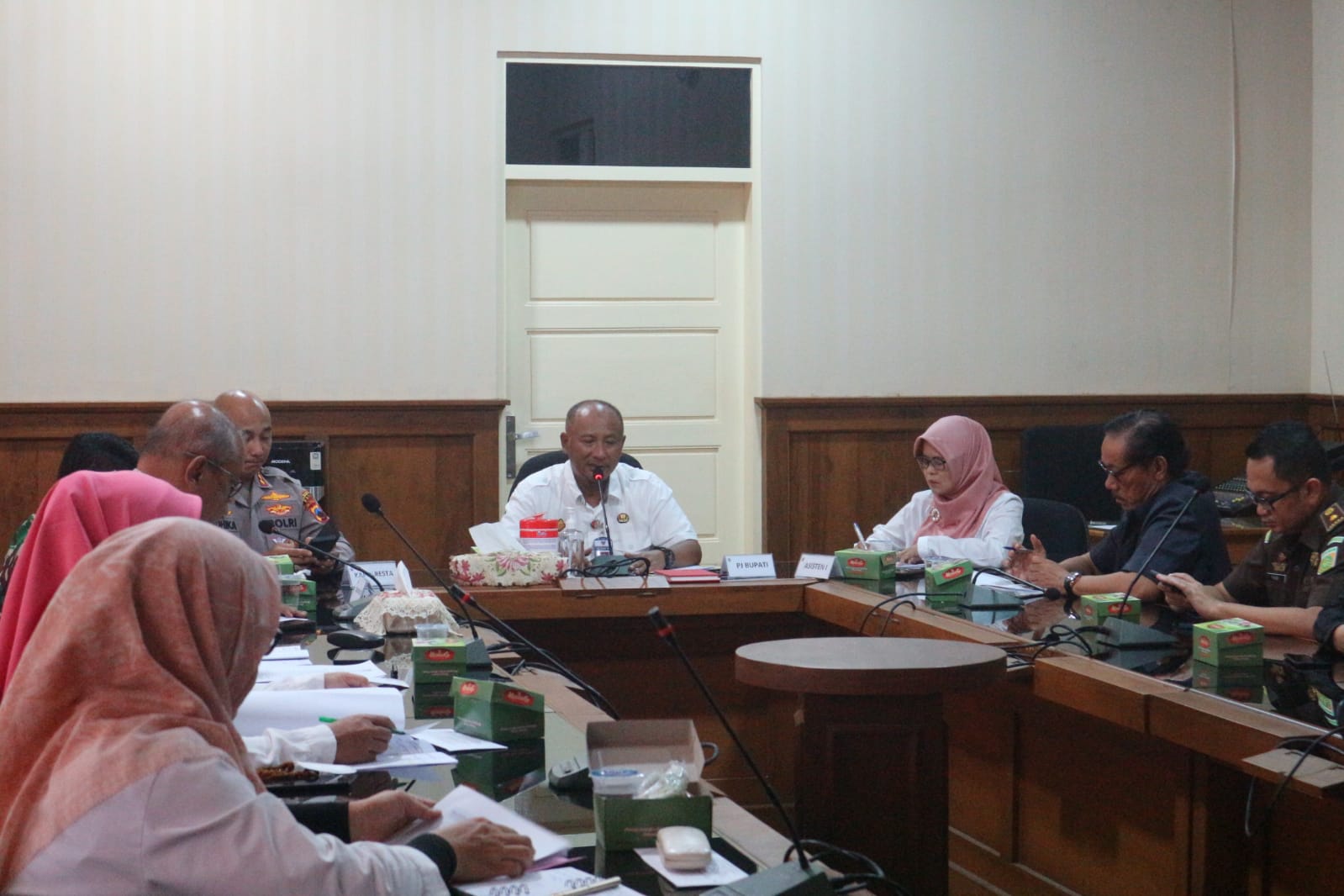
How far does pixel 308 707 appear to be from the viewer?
6.71 ft

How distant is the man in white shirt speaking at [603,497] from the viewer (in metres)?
4.27

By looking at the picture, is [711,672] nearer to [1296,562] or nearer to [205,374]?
[1296,562]

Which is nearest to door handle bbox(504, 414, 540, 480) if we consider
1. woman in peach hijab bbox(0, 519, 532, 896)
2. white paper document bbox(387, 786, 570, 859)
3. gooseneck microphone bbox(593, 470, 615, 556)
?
gooseneck microphone bbox(593, 470, 615, 556)

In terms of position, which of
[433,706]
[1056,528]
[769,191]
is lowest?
[433,706]

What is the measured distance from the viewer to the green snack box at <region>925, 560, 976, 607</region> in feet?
11.0

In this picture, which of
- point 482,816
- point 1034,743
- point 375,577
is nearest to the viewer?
point 482,816

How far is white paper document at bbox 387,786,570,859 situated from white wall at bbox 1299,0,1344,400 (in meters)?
5.08

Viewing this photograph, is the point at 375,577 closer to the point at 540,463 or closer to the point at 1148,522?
the point at 540,463

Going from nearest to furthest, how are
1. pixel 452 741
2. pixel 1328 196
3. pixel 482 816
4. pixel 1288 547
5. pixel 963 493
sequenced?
1. pixel 482 816
2. pixel 452 741
3. pixel 1288 547
4. pixel 963 493
5. pixel 1328 196

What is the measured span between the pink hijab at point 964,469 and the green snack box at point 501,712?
7.80ft

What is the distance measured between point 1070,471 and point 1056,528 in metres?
1.42

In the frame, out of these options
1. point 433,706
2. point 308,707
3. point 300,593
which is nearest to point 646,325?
point 300,593

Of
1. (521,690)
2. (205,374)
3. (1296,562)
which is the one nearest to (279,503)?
(205,374)

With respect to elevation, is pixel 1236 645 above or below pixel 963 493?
below
